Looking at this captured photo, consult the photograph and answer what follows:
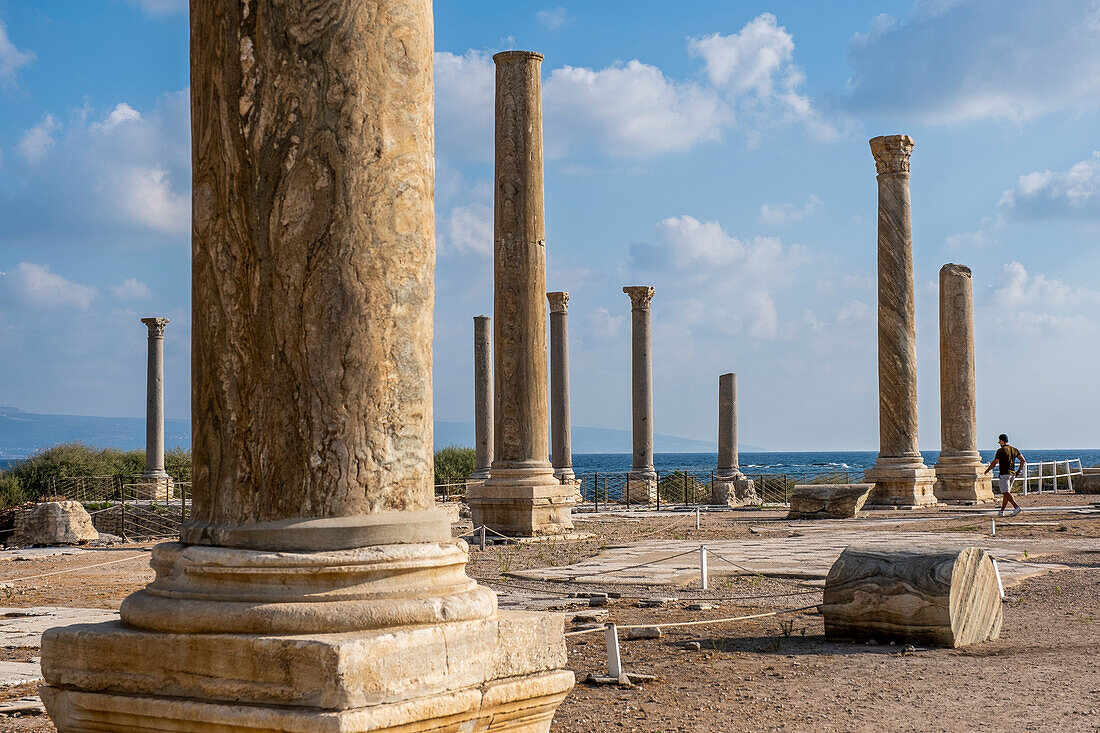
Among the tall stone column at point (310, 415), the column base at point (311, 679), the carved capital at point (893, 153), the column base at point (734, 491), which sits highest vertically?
the carved capital at point (893, 153)

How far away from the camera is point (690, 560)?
1423 cm

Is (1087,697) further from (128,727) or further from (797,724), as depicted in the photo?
(128,727)

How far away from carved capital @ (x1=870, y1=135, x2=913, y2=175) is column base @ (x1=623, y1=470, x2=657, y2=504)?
11.1 meters

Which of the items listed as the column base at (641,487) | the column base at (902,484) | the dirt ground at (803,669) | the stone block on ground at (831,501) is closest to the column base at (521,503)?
the dirt ground at (803,669)

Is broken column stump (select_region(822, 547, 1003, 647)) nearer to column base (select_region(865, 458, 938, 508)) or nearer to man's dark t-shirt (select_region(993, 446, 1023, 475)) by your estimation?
man's dark t-shirt (select_region(993, 446, 1023, 475))

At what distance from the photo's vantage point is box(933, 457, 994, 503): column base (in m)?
25.6

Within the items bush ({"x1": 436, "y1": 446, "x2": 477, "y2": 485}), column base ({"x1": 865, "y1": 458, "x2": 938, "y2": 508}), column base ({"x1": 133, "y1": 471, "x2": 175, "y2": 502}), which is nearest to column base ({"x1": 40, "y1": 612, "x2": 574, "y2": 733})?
column base ({"x1": 865, "y1": 458, "x2": 938, "y2": 508})

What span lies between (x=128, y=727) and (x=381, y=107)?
7.74 ft

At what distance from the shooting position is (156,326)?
37.4 meters

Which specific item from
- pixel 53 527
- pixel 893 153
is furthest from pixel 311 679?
pixel 893 153

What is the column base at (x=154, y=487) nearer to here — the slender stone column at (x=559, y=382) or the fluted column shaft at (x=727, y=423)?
the slender stone column at (x=559, y=382)

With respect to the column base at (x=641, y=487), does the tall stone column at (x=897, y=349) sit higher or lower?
higher

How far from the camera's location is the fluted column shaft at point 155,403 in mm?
36094

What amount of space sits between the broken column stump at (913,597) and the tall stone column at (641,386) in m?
24.0
